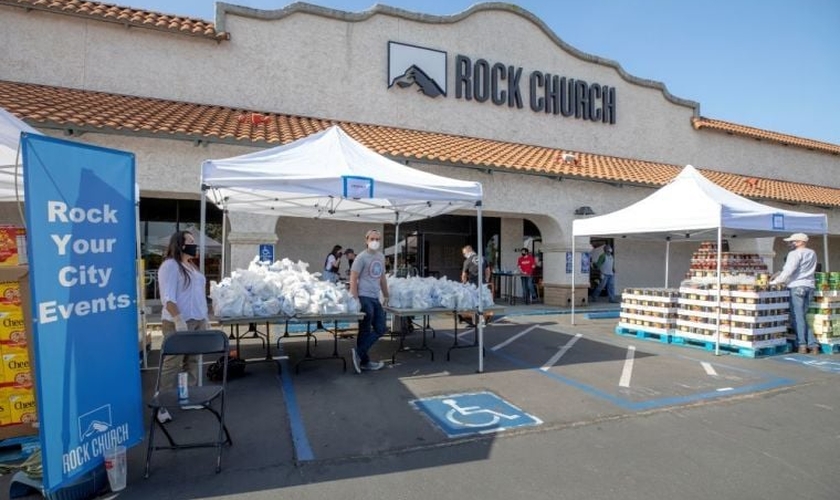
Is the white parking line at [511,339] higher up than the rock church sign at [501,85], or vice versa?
the rock church sign at [501,85]

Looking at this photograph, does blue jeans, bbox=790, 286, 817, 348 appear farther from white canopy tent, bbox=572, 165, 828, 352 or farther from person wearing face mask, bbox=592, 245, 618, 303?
person wearing face mask, bbox=592, 245, 618, 303

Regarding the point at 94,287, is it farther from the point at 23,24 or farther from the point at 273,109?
the point at 23,24

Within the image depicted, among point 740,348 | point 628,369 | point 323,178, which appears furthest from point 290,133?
point 740,348

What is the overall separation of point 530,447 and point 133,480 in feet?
10.3

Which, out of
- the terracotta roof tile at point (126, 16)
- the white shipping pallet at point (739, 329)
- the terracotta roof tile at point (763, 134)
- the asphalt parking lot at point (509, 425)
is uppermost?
the terracotta roof tile at point (126, 16)

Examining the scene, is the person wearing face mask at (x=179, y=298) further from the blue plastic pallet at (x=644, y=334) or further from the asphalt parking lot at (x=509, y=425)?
the blue plastic pallet at (x=644, y=334)

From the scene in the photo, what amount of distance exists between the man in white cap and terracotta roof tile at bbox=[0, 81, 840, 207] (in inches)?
217

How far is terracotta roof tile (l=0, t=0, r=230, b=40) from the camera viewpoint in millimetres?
10213

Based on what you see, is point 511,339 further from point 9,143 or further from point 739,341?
point 9,143

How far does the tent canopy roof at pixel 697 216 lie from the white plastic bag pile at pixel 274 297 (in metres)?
5.87

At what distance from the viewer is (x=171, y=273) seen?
15.3 ft

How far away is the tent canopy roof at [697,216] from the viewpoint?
762 centimetres

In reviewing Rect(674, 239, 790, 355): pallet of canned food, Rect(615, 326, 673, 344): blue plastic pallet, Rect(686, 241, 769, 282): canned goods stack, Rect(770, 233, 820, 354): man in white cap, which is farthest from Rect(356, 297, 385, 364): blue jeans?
Rect(770, 233, 820, 354): man in white cap

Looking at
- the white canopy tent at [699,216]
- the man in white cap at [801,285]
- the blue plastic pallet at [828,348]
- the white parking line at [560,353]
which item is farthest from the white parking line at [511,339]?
the blue plastic pallet at [828,348]
